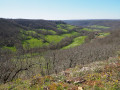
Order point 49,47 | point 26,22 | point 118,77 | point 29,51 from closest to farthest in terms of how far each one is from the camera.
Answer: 1. point 118,77
2. point 29,51
3. point 49,47
4. point 26,22

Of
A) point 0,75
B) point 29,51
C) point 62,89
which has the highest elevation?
point 62,89

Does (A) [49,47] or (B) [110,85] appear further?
(A) [49,47]

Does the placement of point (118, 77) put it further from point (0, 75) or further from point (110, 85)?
point (0, 75)

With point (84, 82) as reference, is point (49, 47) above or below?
below

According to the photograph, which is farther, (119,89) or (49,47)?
(49,47)

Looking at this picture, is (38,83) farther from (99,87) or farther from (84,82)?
(99,87)

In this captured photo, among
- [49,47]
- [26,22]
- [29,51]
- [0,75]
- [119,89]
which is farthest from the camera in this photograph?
[26,22]

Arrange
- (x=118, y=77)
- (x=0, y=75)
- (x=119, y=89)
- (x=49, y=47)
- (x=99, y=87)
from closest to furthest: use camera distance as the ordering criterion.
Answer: (x=119, y=89) < (x=99, y=87) < (x=118, y=77) < (x=0, y=75) < (x=49, y=47)

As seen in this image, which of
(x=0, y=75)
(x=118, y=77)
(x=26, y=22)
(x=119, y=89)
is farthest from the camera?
(x=26, y=22)

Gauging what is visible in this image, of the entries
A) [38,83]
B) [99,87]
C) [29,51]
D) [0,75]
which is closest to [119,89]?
[99,87]

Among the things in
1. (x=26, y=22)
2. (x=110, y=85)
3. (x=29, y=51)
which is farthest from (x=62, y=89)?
(x=26, y=22)
